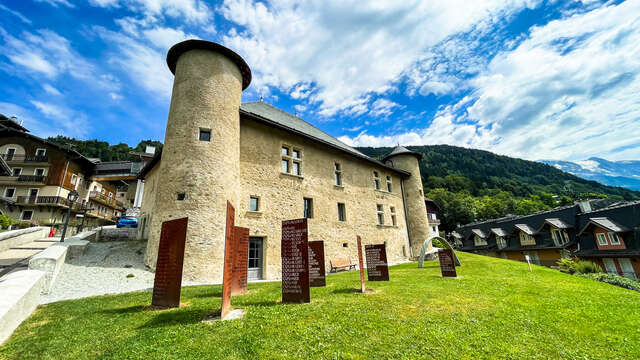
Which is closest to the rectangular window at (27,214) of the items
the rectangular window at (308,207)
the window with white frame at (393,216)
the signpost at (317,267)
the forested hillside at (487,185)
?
the rectangular window at (308,207)

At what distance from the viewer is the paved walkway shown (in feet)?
32.3

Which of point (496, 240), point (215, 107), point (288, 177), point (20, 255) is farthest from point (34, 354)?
point (496, 240)

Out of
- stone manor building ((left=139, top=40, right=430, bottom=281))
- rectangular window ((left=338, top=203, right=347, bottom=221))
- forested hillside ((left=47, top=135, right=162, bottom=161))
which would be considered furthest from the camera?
forested hillside ((left=47, top=135, right=162, bottom=161))

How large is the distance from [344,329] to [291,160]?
1382cm

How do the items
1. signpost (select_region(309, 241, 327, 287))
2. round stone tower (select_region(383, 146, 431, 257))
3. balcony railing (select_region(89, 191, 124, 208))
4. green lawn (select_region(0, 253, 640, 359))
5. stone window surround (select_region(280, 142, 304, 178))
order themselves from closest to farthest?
green lawn (select_region(0, 253, 640, 359)) → signpost (select_region(309, 241, 327, 287)) → stone window surround (select_region(280, 142, 304, 178)) → round stone tower (select_region(383, 146, 431, 257)) → balcony railing (select_region(89, 191, 124, 208))

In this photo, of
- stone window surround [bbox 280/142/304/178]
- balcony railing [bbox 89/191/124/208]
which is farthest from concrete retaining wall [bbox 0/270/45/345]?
balcony railing [bbox 89/191/124/208]

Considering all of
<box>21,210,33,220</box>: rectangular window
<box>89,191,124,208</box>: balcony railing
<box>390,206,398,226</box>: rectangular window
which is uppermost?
<box>89,191,124,208</box>: balcony railing

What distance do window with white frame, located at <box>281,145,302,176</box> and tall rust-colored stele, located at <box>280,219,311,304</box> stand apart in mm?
10267

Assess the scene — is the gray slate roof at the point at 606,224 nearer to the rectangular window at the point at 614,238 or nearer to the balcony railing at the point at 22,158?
the rectangular window at the point at 614,238

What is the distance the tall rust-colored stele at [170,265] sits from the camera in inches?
249

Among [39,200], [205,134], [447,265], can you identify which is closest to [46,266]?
[205,134]

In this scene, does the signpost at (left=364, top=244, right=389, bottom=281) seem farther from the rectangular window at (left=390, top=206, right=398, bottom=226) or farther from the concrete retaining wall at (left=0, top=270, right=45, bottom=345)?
the rectangular window at (left=390, top=206, right=398, bottom=226)

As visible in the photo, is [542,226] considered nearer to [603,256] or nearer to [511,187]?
[603,256]

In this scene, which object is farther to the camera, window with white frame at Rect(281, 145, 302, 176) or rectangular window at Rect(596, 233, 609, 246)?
rectangular window at Rect(596, 233, 609, 246)
